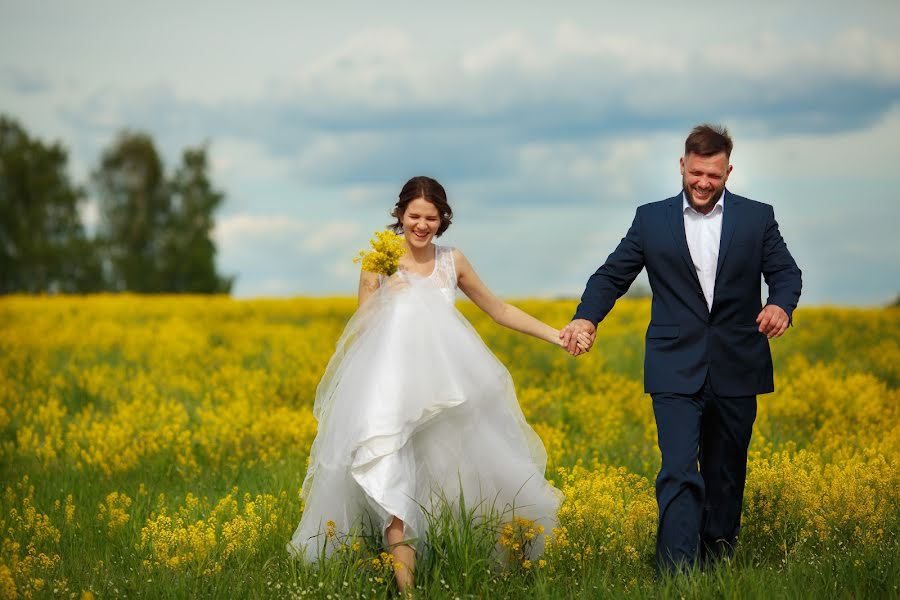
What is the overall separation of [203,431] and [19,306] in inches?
725

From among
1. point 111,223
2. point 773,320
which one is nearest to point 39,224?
point 111,223

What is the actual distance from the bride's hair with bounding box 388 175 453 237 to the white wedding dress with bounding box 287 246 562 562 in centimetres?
23

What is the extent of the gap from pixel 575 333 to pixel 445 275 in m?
0.81

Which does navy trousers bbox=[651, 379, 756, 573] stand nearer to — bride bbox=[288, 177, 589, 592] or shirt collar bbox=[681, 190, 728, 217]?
bride bbox=[288, 177, 589, 592]

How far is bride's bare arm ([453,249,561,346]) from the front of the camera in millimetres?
6191

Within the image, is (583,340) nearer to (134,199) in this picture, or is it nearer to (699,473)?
(699,473)

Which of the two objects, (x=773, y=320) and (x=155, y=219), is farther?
(x=155, y=219)

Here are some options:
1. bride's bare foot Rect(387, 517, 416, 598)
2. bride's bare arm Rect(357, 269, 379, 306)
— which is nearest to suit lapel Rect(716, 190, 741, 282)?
bride's bare arm Rect(357, 269, 379, 306)

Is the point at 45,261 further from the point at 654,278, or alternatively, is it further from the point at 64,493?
the point at 654,278

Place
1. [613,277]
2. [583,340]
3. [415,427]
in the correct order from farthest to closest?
[613,277] → [583,340] → [415,427]

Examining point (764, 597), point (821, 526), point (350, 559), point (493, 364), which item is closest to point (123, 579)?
point (350, 559)

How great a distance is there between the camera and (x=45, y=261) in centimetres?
4253

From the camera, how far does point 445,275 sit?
6.07 meters

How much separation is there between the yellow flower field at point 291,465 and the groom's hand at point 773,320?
1.27 metres
